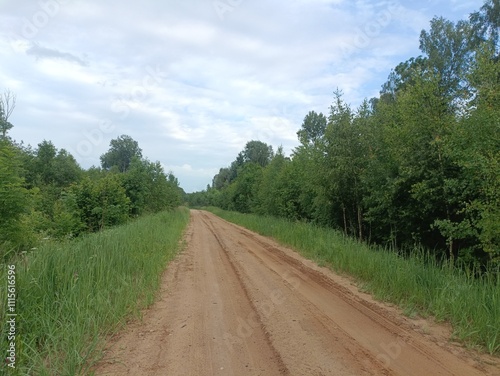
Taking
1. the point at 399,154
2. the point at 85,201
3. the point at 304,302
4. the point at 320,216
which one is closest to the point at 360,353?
the point at 304,302

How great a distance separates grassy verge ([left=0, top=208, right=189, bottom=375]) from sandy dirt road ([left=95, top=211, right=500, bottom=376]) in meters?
0.35

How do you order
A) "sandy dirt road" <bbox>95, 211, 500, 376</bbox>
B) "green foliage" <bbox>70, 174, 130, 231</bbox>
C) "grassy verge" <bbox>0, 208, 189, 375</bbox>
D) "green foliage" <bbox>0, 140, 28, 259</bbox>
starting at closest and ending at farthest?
1. "grassy verge" <bbox>0, 208, 189, 375</bbox>
2. "sandy dirt road" <bbox>95, 211, 500, 376</bbox>
3. "green foliage" <bbox>0, 140, 28, 259</bbox>
4. "green foliage" <bbox>70, 174, 130, 231</bbox>

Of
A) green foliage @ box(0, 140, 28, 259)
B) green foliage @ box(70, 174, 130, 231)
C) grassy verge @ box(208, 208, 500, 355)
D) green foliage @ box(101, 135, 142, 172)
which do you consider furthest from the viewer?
green foliage @ box(101, 135, 142, 172)

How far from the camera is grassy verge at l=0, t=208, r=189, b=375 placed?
161 inches

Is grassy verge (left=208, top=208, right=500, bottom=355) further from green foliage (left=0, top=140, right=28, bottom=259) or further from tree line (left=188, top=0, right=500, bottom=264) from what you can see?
green foliage (left=0, top=140, right=28, bottom=259)

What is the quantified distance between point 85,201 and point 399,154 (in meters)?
15.8

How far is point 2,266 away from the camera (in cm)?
541

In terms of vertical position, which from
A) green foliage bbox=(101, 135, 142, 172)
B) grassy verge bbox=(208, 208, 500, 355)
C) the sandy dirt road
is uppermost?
green foliage bbox=(101, 135, 142, 172)

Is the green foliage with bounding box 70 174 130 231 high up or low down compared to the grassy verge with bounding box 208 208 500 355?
up

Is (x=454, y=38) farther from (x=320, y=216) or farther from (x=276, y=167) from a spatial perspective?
(x=320, y=216)

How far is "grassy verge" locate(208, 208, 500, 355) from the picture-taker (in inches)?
218

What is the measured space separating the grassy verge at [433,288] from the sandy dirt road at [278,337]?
43 centimetres

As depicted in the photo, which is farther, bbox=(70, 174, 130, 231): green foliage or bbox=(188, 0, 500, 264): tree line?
bbox=(70, 174, 130, 231): green foliage

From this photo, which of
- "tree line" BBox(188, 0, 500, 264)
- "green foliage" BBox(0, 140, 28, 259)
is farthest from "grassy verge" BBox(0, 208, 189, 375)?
"tree line" BBox(188, 0, 500, 264)
